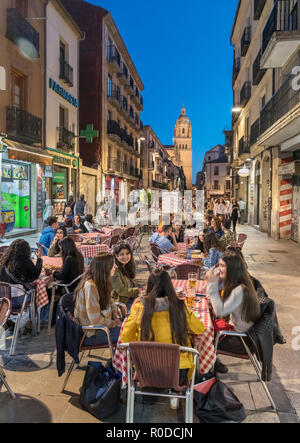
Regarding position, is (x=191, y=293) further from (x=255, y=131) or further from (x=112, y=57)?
(x=112, y=57)

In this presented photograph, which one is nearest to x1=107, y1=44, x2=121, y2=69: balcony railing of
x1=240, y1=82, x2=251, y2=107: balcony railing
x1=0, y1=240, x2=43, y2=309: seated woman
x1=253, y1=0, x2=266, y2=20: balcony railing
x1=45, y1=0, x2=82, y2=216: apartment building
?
x1=45, y1=0, x2=82, y2=216: apartment building

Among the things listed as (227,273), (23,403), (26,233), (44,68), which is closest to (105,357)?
(23,403)

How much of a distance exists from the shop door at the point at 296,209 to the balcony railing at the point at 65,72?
11.9 meters

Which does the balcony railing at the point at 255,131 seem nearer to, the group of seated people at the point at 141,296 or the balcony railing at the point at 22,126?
the balcony railing at the point at 22,126

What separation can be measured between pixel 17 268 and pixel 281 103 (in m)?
10.8

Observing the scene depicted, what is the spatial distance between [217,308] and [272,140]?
11799 mm

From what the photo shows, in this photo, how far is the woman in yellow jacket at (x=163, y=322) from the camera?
2.86 m

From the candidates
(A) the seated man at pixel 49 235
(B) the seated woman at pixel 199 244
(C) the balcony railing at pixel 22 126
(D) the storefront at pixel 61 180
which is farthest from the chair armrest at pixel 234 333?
(D) the storefront at pixel 61 180

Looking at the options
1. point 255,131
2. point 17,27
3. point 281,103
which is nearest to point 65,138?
point 17,27

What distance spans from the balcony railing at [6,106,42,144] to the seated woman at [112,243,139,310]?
10.0 meters

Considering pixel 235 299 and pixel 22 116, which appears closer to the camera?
pixel 235 299

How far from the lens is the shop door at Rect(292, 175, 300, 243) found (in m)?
14.1

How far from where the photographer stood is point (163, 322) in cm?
289

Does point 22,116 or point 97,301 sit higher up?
point 22,116
